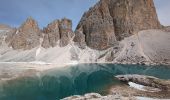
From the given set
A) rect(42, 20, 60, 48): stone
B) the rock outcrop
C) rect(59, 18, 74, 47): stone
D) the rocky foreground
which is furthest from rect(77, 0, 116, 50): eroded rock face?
the rocky foreground

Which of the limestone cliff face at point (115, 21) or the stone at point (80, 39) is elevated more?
the limestone cliff face at point (115, 21)

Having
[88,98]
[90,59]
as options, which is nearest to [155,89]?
[88,98]

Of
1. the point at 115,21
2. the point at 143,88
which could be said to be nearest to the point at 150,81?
the point at 143,88

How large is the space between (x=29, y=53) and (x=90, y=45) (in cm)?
3868

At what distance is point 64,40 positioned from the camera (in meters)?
159

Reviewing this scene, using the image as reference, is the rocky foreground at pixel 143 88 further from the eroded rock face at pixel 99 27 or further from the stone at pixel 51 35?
the stone at pixel 51 35

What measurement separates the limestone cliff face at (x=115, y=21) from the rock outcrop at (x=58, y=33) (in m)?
10.8

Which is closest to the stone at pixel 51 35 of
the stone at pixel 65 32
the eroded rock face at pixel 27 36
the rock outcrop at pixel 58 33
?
the rock outcrop at pixel 58 33

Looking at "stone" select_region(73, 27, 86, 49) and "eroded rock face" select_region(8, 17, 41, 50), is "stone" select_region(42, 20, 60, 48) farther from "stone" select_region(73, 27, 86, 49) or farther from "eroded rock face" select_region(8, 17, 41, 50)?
"stone" select_region(73, 27, 86, 49)

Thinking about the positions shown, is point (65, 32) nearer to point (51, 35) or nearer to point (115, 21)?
point (51, 35)

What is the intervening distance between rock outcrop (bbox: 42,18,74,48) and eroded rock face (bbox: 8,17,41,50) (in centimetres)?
596

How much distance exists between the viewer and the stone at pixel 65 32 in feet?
520

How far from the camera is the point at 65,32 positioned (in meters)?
166

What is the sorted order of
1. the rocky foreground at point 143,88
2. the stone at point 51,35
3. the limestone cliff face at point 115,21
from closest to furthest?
1. the rocky foreground at point 143,88
2. the limestone cliff face at point 115,21
3. the stone at point 51,35
